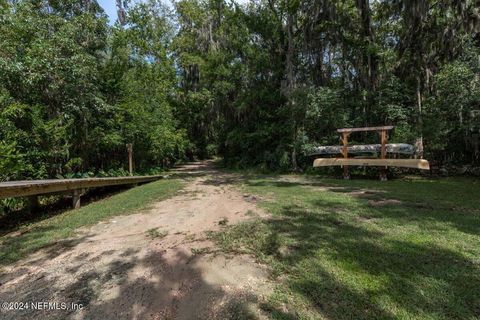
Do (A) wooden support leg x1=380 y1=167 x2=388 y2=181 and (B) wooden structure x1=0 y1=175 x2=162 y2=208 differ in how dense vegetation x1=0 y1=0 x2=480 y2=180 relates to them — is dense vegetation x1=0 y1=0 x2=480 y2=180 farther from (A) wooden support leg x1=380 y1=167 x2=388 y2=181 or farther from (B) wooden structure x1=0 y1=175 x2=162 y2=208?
(A) wooden support leg x1=380 y1=167 x2=388 y2=181

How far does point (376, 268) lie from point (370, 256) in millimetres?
253

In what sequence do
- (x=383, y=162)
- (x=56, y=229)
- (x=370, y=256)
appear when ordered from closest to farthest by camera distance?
(x=370, y=256) → (x=56, y=229) → (x=383, y=162)

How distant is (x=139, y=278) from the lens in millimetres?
2527

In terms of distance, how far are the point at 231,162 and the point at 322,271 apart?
1305 cm

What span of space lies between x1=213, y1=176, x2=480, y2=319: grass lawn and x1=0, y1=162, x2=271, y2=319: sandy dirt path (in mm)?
268

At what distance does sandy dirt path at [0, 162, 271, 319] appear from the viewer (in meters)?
2.08

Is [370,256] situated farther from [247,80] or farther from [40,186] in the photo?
[247,80]

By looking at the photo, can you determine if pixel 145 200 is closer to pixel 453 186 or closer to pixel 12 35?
pixel 12 35

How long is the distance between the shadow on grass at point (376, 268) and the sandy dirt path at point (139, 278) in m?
0.42

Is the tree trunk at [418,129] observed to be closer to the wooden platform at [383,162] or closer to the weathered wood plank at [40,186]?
the wooden platform at [383,162]

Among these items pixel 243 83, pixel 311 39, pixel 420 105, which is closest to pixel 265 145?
pixel 243 83

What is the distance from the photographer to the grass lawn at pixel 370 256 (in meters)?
1.96

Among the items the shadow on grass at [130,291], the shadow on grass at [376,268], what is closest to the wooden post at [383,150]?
the shadow on grass at [376,268]

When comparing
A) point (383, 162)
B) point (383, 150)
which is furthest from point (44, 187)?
point (383, 150)
